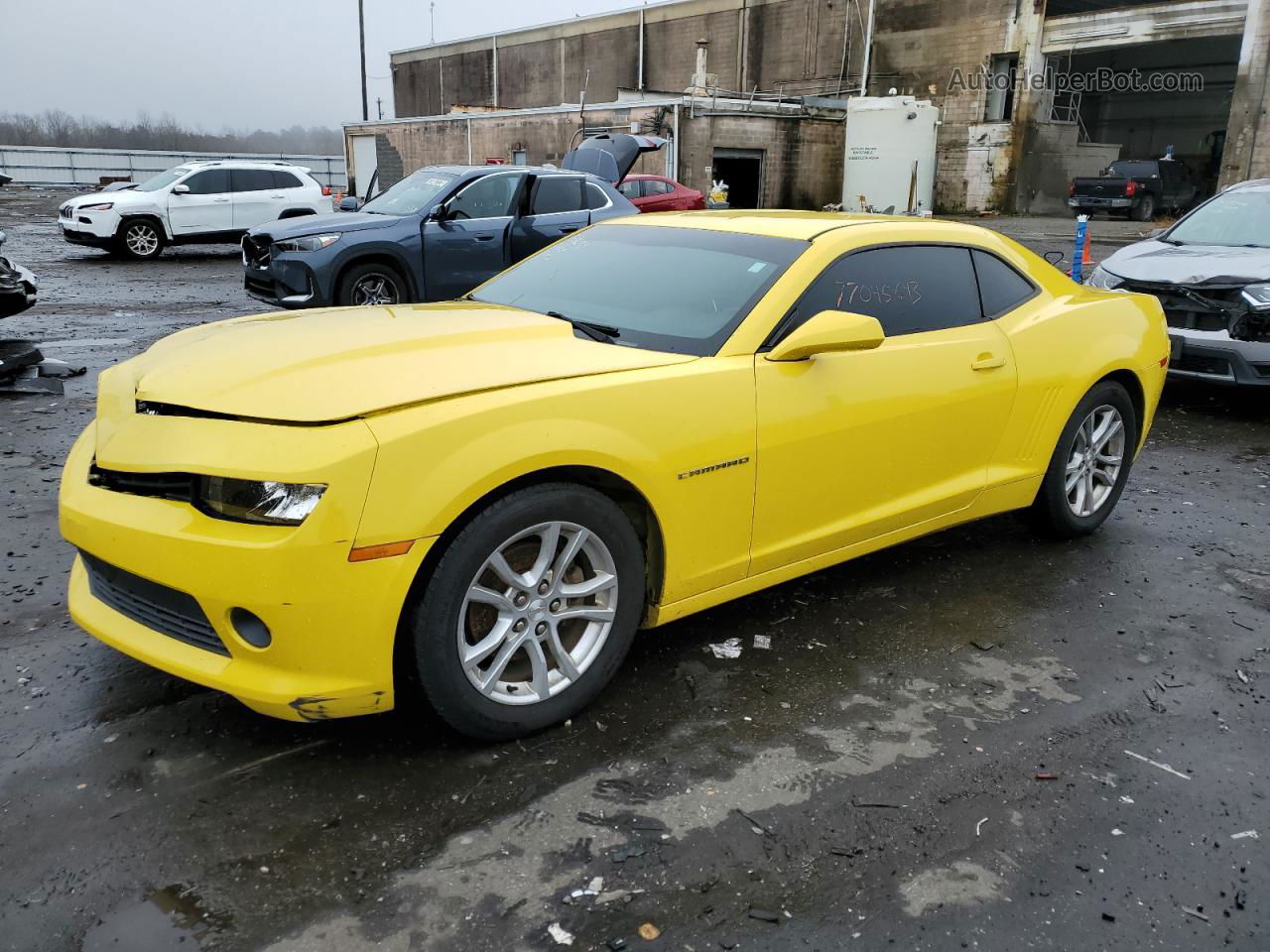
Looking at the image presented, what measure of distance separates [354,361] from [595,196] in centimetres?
923

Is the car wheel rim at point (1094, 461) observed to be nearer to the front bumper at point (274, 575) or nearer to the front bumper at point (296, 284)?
the front bumper at point (274, 575)

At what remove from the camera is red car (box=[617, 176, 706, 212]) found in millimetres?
17828

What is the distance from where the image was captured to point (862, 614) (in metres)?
3.96

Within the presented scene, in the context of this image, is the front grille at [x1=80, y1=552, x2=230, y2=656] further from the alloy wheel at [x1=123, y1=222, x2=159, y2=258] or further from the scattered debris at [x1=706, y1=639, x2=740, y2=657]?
the alloy wheel at [x1=123, y1=222, x2=159, y2=258]

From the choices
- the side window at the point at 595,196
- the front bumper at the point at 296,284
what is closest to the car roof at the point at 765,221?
the front bumper at the point at 296,284

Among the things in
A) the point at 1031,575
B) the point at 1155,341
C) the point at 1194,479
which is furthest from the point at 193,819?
the point at 1194,479

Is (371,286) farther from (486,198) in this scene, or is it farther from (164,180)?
(164,180)

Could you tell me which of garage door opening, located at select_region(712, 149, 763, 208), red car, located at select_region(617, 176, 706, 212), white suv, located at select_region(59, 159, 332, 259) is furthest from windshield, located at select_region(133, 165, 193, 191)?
garage door opening, located at select_region(712, 149, 763, 208)

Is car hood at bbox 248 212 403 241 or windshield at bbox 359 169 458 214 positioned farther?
windshield at bbox 359 169 458 214

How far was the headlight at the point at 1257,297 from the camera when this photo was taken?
695 centimetres

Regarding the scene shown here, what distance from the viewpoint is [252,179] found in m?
18.2

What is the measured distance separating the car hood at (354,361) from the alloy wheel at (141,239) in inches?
624

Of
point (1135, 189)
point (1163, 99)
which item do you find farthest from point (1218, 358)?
point (1163, 99)

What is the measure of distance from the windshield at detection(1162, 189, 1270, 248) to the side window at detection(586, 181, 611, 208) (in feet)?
19.6
